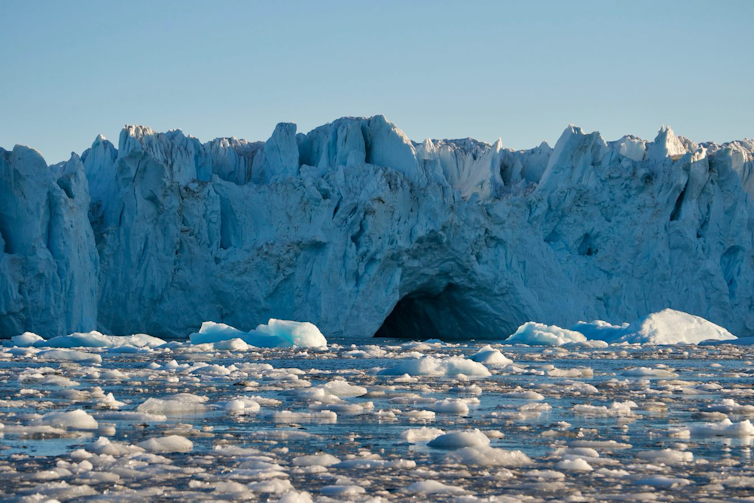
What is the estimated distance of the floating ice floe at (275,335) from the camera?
1839 centimetres

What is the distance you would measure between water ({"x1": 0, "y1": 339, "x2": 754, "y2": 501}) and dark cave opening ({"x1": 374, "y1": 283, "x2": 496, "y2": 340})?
1672 centimetres

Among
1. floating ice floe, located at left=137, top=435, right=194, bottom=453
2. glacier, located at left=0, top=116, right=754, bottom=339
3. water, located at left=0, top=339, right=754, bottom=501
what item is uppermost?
glacier, located at left=0, top=116, right=754, bottom=339

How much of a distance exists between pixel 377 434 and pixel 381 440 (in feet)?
0.84

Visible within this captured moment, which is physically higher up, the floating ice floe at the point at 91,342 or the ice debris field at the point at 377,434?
the floating ice floe at the point at 91,342

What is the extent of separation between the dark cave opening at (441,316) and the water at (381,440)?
16.7 m

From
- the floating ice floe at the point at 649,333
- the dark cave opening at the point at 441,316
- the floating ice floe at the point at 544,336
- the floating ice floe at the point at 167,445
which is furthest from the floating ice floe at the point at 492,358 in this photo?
the dark cave opening at the point at 441,316

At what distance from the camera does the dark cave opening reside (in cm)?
2708

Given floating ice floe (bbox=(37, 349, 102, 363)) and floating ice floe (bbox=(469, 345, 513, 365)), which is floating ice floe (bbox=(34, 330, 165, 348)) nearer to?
floating ice floe (bbox=(37, 349, 102, 363))

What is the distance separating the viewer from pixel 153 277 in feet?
78.7

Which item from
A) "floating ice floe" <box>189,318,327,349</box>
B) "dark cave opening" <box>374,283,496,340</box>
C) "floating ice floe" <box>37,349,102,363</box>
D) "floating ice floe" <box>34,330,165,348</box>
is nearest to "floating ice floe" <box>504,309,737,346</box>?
"dark cave opening" <box>374,283,496,340</box>

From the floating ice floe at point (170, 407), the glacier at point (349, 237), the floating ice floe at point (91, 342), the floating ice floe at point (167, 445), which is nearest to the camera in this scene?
the floating ice floe at point (167, 445)

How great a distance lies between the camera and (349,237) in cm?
2406

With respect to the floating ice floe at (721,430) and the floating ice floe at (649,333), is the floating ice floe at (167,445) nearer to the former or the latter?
the floating ice floe at (721,430)

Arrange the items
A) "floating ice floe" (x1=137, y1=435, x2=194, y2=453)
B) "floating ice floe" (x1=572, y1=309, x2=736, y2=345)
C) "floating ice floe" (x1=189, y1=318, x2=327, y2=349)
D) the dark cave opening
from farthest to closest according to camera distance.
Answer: the dark cave opening < "floating ice floe" (x1=572, y1=309, x2=736, y2=345) < "floating ice floe" (x1=189, y1=318, x2=327, y2=349) < "floating ice floe" (x1=137, y1=435, x2=194, y2=453)
